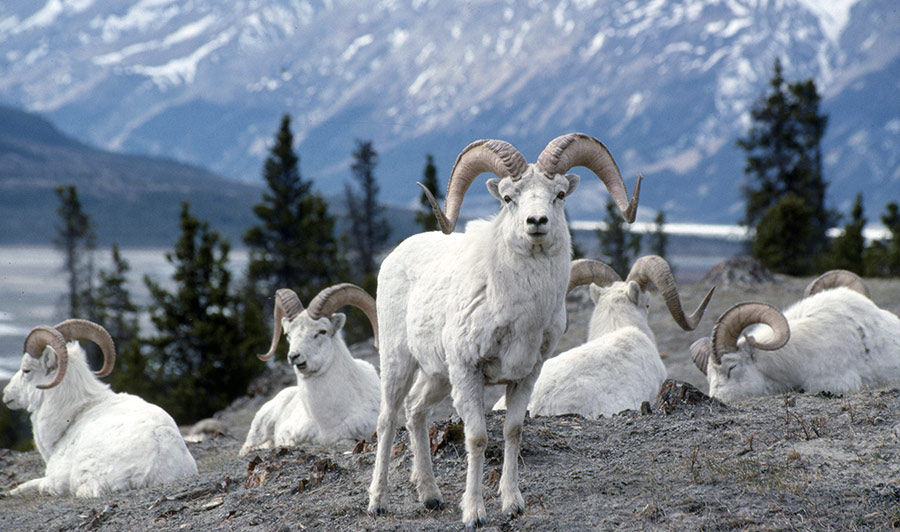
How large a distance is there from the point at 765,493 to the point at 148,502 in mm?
5276

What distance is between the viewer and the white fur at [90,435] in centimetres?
978

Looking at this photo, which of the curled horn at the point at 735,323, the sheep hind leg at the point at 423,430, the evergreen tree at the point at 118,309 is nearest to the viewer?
the sheep hind leg at the point at 423,430

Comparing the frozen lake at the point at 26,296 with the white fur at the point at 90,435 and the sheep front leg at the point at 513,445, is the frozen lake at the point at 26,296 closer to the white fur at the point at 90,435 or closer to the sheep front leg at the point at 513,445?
the white fur at the point at 90,435

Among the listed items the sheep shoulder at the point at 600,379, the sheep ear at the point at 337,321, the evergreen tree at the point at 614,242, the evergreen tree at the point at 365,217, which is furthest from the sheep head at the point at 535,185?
the evergreen tree at the point at 365,217

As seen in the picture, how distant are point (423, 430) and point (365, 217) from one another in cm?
5150

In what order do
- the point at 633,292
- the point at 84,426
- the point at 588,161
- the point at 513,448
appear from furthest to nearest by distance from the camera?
the point at 633,292 < the point at 84,426 < the point at 588,161 < the point at 513,448

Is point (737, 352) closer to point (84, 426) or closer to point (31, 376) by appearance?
point (84, 426)

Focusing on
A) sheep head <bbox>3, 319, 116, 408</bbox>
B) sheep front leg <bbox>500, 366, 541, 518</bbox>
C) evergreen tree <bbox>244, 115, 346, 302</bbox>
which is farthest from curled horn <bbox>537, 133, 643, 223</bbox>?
evergreen tree <bbox>244, 115, 346, 302</bbox>

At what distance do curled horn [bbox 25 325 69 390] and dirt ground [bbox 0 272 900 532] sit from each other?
1.80 meters

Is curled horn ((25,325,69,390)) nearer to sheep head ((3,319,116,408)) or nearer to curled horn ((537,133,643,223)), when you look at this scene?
sheep head ((3,319,116,408))

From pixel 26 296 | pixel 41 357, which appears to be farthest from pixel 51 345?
pixel 26 296

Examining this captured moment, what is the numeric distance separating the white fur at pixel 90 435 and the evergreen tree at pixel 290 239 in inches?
1106

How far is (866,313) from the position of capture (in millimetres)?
11531

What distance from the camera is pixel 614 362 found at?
1030 cm
